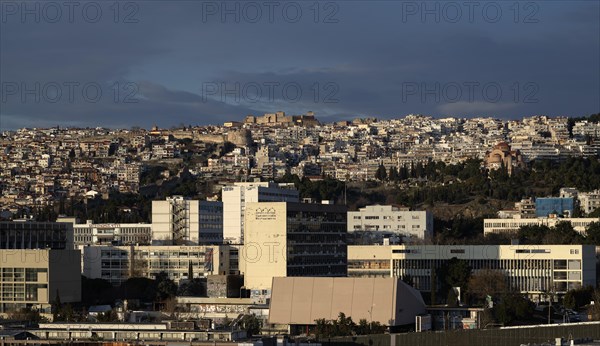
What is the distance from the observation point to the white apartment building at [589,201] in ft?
412

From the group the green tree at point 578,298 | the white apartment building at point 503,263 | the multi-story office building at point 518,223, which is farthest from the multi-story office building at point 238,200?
the green tree at point 578,298

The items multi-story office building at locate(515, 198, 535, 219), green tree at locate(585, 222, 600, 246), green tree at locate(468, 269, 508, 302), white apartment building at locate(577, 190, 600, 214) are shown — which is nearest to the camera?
green tree at locate(468, 269, 508, 302)

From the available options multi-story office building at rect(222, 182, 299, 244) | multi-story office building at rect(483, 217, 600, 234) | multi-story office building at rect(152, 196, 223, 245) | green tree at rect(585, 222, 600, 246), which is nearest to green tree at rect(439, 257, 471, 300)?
multi-story office building at rect(222, 182, 299, 244)

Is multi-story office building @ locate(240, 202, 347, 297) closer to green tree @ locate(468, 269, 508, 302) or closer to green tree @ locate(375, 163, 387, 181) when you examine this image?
green tree @ locate(468, 269, 508, 302)

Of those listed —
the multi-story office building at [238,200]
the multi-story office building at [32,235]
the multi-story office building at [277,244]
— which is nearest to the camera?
the multi-story office building at [277,244]

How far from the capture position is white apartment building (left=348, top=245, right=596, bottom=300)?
86.1 meters

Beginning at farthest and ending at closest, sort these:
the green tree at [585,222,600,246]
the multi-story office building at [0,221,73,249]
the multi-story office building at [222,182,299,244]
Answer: the green tree at [585,222,600,246], the multi-story office building at [222,182,299,244], the multi-story office building at [0,221,73,249]

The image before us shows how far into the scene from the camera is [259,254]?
74.8 m

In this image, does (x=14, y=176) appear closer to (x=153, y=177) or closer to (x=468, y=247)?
(x=153, y=177)

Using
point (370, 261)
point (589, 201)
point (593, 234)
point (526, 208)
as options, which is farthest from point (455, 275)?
point (589, 201)

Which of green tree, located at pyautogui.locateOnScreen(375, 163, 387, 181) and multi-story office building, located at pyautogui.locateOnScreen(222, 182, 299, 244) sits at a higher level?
green tree, located at pyautogui.locateOnScreen(375, 163, 387, 181)

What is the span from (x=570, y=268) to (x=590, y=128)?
98250 mm

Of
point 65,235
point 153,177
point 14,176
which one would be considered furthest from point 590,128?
point 65,235

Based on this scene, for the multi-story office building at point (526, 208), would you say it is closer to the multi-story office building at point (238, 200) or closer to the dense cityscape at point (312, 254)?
the dense cityscape at point (312, 254)
